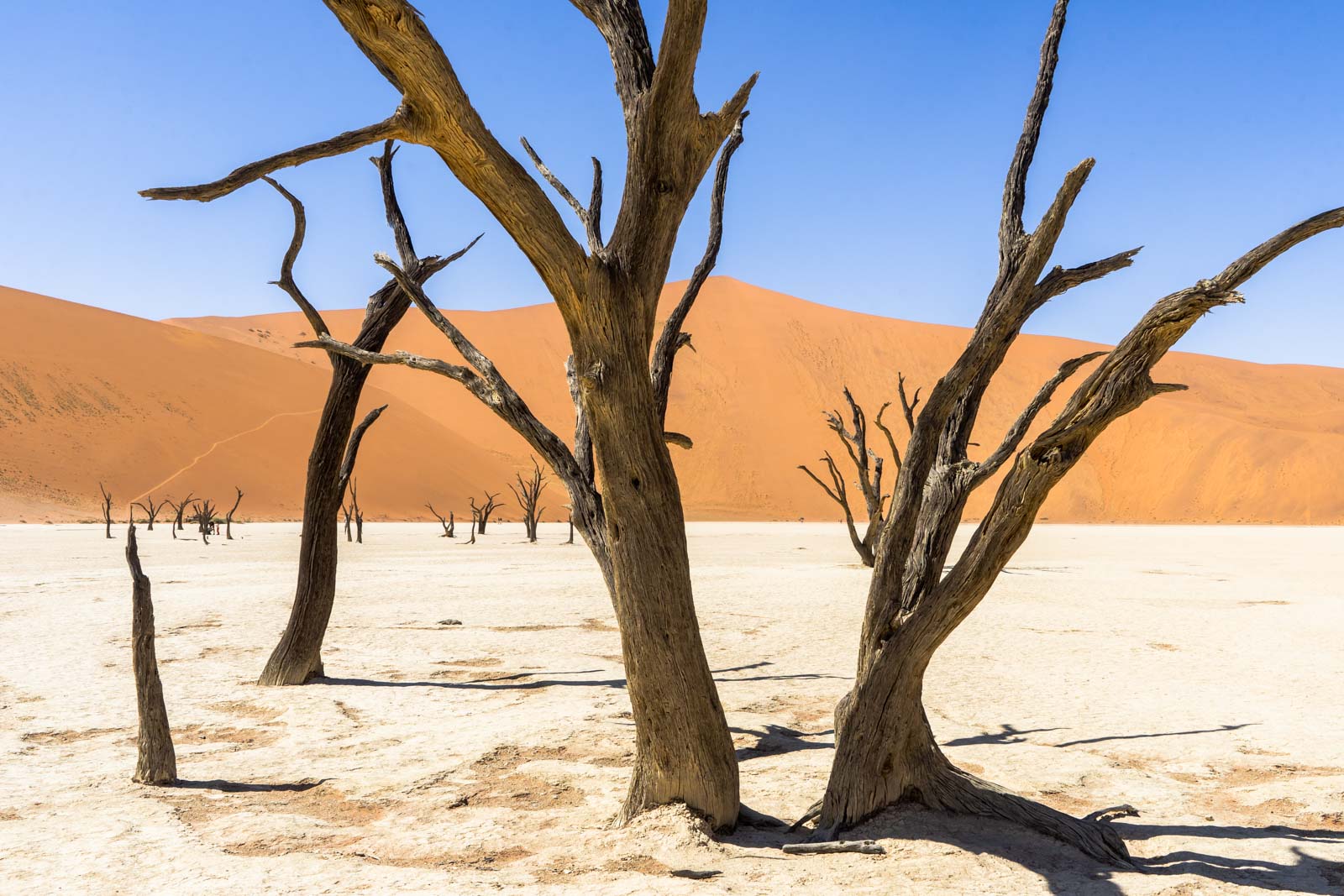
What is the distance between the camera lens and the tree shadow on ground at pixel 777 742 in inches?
229

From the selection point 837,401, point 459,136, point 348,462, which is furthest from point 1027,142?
point 837,401

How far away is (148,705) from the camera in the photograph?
5.07 metres

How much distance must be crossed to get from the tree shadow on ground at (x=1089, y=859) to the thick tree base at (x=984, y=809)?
0.03 meters

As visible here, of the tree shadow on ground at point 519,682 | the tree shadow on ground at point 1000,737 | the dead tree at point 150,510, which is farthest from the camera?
the dead tree at point 150,510

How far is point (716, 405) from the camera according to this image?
7431 centimetres

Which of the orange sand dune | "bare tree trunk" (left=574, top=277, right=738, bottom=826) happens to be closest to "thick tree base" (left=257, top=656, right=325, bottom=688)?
"bare tree trunk" (left=574, top=277, right=738, bottom=826)

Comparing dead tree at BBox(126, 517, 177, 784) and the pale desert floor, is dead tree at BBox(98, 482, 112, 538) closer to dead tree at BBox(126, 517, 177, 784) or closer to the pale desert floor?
the pale desert floor

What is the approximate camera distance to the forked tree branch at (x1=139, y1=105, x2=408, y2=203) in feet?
9.26

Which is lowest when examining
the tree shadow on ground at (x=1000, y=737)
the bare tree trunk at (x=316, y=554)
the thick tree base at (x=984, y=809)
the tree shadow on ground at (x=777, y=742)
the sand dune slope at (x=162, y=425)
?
the tree shadow on ground at (x=777, y=742)

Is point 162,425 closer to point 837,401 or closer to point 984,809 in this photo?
point 837,401

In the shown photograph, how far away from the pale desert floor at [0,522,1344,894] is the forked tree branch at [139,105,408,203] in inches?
97.3

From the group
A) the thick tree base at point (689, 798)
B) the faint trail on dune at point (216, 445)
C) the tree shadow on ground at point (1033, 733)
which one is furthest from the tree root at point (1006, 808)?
the faint trail on dune at point (216, 445)

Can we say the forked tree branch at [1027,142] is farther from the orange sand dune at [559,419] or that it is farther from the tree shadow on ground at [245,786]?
the orange sand dune at [559,419]

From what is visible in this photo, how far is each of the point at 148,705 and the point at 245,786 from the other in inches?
25.9
